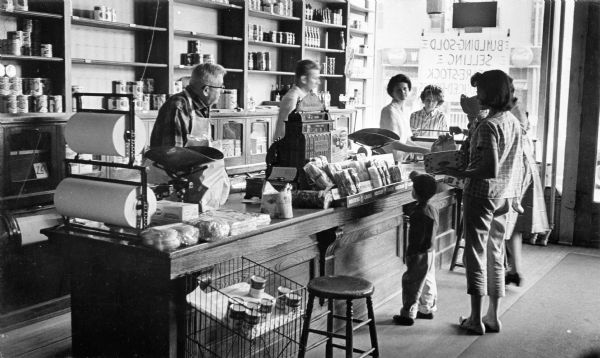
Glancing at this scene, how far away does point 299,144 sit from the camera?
3744 millimetres

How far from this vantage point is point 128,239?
2750mm

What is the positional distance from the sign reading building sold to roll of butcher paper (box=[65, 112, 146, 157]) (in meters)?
5.55

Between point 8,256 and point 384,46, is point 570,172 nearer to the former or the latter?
point 384,46

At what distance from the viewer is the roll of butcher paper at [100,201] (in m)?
2.62

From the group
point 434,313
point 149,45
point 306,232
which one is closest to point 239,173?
point 149,45

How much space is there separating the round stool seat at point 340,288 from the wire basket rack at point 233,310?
11 centimetres

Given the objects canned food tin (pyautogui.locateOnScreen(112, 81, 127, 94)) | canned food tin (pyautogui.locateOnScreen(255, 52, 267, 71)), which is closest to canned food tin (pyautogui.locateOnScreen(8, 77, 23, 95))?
canned food tin (pyautogui.locateOnScreen(112, 81, 127, 94))

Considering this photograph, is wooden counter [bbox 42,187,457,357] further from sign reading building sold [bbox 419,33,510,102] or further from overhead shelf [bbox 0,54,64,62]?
sign reading building sold [bbox 419,33,510,102]

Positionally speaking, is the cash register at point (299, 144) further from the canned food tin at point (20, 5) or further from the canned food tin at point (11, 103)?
the canned food tin at point (20, 5)

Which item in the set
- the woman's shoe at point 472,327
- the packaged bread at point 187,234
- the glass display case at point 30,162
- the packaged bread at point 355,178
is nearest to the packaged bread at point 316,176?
the packaged bread at point 355,178

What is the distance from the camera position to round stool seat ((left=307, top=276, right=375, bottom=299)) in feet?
9.82

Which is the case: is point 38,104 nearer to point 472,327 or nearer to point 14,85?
point 14,85

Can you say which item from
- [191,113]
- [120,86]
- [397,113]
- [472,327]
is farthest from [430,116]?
[191,113]

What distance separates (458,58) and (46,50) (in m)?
4.69
